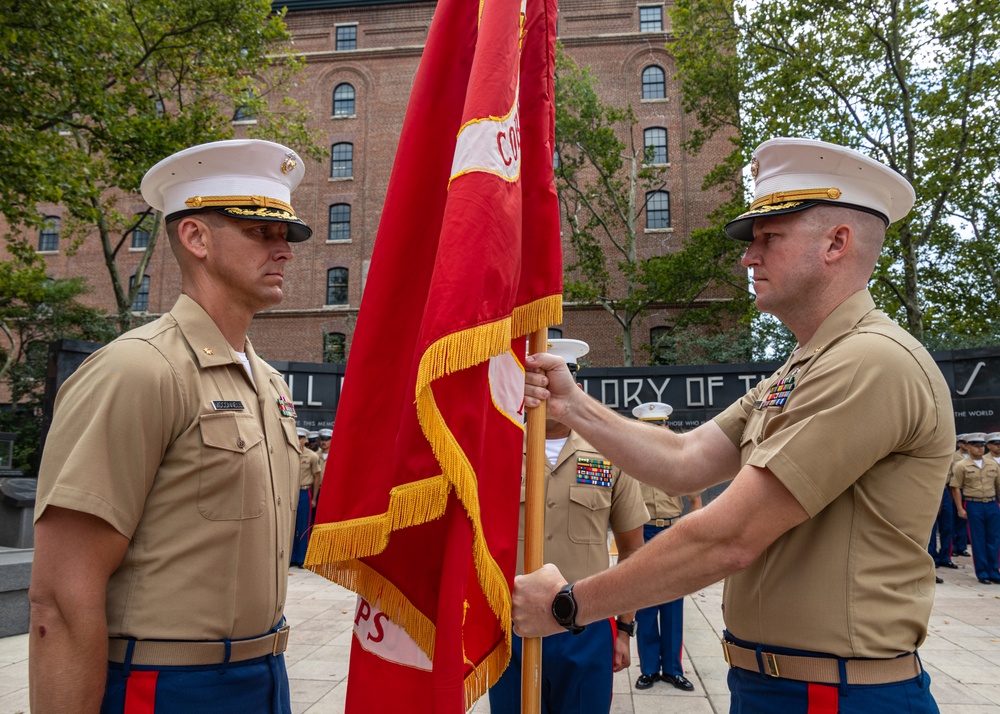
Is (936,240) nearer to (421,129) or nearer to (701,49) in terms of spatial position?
(701,49)

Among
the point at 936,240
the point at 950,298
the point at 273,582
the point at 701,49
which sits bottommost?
the point at 273,582

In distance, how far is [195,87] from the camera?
21.0m

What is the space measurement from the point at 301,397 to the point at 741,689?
64.5 ft

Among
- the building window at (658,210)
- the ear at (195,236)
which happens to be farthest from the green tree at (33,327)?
the ear at (195,236)

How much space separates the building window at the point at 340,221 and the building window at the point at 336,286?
165 cm

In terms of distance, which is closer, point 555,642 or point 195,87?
point 555,642

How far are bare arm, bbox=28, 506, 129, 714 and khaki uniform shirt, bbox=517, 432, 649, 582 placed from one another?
8.09ft

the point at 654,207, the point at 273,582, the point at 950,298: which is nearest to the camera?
the point at 273,582

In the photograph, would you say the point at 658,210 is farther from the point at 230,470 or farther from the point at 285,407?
the point at 230,470

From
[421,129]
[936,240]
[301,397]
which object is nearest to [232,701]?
[421,129]

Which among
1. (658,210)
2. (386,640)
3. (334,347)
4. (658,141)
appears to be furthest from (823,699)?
(658,141)

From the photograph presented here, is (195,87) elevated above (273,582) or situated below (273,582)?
above

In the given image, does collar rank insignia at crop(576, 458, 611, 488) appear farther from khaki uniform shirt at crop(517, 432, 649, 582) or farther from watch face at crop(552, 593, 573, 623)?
watch face at crop(552, 593, 573, 623)

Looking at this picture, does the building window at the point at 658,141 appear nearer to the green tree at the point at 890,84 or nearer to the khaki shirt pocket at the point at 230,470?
the green tree at the point at 890,84
